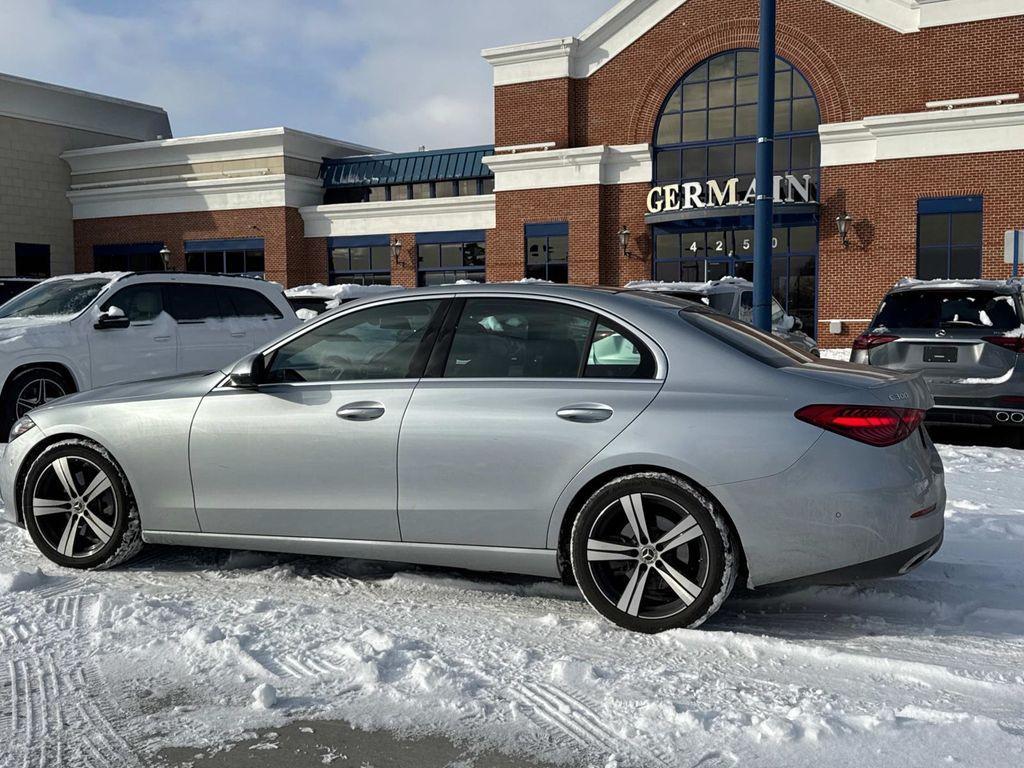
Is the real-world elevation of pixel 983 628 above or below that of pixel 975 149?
below

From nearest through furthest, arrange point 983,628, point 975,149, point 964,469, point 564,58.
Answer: point 983,628
point 964,469
point 975,149
point 564,58

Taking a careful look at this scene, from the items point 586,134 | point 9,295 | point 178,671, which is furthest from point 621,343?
point 586,134

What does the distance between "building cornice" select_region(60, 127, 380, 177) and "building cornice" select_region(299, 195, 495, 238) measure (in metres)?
2.61

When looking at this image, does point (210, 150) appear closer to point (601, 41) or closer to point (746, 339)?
point (601, 41)

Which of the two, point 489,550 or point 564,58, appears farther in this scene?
point 564,58

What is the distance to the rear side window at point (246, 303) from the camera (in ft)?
35.0

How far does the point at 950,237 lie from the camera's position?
26.2 metres

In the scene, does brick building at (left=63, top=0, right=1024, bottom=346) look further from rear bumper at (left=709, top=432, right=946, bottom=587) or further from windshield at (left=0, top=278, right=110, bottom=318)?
rear bumper at (left=709, top=432, right=946, bottom=587)

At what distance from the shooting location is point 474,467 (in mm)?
4434

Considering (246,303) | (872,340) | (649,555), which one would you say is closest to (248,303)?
(246,303)

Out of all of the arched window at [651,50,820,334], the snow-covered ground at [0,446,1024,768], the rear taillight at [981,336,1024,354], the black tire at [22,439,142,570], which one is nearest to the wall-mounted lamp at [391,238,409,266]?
the arched window at [651,50,820,334]

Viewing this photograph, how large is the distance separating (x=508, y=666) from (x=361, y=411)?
148cm

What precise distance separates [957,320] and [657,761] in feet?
26.0

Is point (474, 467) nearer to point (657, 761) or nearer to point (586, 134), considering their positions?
point (657, 761)
